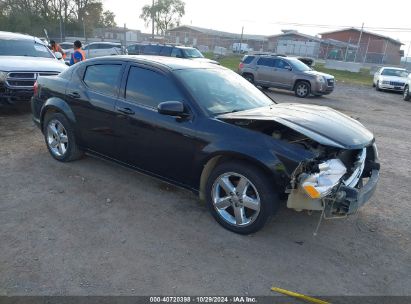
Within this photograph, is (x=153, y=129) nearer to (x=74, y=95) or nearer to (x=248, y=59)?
(x=74, y=95)

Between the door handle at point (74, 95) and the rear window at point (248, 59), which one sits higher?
the rear window at point (248, 59)

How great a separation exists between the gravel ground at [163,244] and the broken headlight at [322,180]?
2.31ft

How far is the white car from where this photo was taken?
20.0 m

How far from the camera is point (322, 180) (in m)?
3.21

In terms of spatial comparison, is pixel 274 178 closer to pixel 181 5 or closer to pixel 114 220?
pixel 114 220

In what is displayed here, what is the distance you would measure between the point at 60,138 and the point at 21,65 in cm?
366

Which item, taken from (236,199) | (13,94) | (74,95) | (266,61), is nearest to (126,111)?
(74,95)

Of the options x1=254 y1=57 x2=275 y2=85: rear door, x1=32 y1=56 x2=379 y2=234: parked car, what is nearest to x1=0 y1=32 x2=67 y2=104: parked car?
x1=32 y1=56 x2=379 y2=234: parked car

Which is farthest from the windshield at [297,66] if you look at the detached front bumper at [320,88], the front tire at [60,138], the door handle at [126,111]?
the door handle at [126,111]

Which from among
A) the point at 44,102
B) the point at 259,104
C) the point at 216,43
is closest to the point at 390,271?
the point at 259,104

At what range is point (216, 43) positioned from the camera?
5141 cm

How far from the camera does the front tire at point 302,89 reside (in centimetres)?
1552

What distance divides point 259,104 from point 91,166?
107 inches

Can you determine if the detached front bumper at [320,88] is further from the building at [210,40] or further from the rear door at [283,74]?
the building at [210,40]
